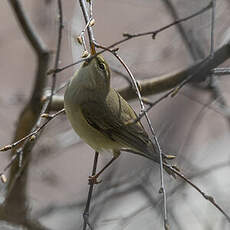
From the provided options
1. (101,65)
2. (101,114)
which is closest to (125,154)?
(101,114)

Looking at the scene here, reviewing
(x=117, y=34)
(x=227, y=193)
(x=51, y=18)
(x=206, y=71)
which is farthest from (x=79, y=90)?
(x=117, y=34)

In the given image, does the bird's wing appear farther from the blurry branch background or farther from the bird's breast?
the blurry branch background

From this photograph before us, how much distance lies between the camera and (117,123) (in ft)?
9.66

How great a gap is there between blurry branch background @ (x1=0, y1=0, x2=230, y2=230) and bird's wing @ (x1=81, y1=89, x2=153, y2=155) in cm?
31

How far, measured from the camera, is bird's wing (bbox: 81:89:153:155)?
9.68 feet

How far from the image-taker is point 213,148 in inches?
224

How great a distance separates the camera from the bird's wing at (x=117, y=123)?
2949 mm

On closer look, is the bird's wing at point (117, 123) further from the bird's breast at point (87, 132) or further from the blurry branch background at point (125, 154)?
the blurry branch background at point (125, 154)

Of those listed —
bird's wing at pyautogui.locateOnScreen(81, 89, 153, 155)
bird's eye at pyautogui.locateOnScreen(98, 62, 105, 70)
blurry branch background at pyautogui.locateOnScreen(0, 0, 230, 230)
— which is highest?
bird's eye at pyautogui.locateOnScreen(98, 62, 105, 70)

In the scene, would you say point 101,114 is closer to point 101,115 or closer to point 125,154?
point 101,115

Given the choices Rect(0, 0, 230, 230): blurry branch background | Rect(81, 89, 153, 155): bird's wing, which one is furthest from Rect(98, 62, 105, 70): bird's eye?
Rect(0, 0, 230, 230): blurry branch background

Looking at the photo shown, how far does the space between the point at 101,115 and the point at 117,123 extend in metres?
0.11

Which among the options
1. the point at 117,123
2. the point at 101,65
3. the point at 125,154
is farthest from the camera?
the point at 125,154

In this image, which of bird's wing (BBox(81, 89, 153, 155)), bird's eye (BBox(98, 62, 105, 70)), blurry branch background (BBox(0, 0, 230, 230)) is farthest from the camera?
blurry branch background (BBox(0, 0, 230, 230))
